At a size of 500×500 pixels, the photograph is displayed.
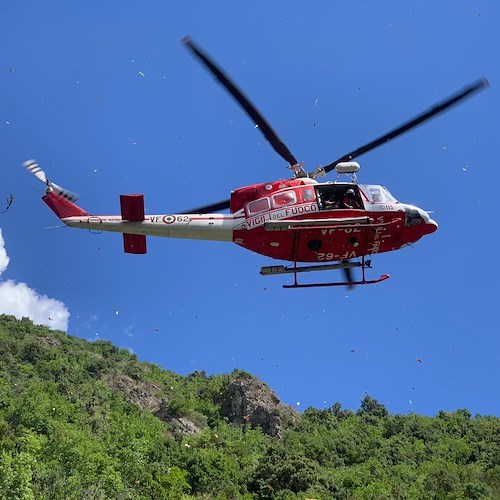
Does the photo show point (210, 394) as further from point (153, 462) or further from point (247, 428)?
point (153, 462)

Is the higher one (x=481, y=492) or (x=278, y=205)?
(x=278, y=205)

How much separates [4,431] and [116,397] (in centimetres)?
2524

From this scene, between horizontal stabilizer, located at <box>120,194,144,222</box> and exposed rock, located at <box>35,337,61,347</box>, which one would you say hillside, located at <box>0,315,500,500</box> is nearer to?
exposed rock, located at <box>35,337,61,347</box>

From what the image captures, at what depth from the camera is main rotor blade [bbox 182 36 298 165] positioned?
16.2 metres

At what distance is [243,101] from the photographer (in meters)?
16.7

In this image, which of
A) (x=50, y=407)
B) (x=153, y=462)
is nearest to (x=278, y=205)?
(x=153, y=462)

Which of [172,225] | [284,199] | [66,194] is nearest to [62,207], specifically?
[66,194]

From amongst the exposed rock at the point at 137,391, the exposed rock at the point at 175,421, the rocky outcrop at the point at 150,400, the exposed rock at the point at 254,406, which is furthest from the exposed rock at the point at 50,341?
the exposed rock at the point at 254,406

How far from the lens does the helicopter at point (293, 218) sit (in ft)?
55.3

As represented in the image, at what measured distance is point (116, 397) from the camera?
68500 mm

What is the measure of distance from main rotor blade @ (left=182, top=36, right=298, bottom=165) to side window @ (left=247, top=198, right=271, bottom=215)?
165 cm

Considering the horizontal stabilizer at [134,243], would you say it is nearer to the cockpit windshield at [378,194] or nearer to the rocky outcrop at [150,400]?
the cockpit windshield at [378,194]

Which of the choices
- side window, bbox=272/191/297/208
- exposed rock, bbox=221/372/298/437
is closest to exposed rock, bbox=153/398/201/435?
exposed rock, bbox=221/372/298/437

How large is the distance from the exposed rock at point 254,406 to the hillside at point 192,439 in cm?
15
